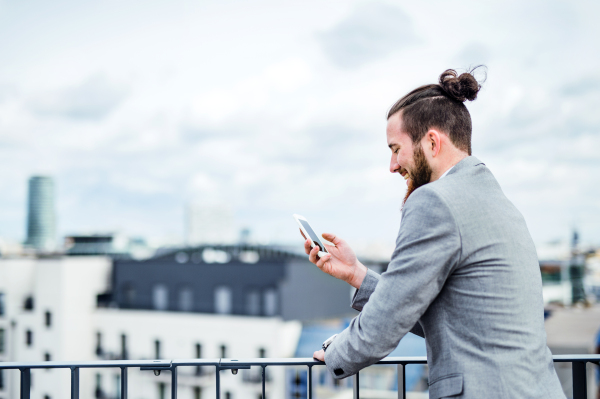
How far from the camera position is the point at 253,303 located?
3164 centimetres

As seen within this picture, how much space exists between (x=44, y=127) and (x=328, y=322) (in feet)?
361

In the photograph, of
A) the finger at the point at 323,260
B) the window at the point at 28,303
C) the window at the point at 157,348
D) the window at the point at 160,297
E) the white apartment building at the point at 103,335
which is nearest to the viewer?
the finger at the point at 323,260

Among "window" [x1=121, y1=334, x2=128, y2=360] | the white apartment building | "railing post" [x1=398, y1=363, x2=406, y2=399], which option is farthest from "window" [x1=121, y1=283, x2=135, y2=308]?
"railing post" [x1=398, y1=363, x2=406, y2=399]

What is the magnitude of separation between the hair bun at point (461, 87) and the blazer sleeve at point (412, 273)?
403 millimetres

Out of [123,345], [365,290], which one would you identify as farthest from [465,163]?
[123,345]

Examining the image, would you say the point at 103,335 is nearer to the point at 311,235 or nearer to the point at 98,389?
the point at 98,389

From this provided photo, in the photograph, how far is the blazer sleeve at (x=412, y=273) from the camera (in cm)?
137

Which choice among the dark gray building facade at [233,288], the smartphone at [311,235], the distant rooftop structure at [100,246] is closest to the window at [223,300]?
the dark gray building facade at [233,288]

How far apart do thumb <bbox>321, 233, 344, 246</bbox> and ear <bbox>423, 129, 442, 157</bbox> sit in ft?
1.87

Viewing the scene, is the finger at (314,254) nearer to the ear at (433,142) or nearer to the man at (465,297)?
the man at (465,297)

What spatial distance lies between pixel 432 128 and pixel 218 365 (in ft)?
4.58

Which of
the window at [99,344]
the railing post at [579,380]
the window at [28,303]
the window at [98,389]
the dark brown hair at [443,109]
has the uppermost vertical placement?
the dark brown hair at [443,109]

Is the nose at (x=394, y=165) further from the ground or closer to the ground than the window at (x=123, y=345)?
further from the ground

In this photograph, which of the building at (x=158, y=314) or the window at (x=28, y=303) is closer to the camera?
the building at (x=158, y=314)
